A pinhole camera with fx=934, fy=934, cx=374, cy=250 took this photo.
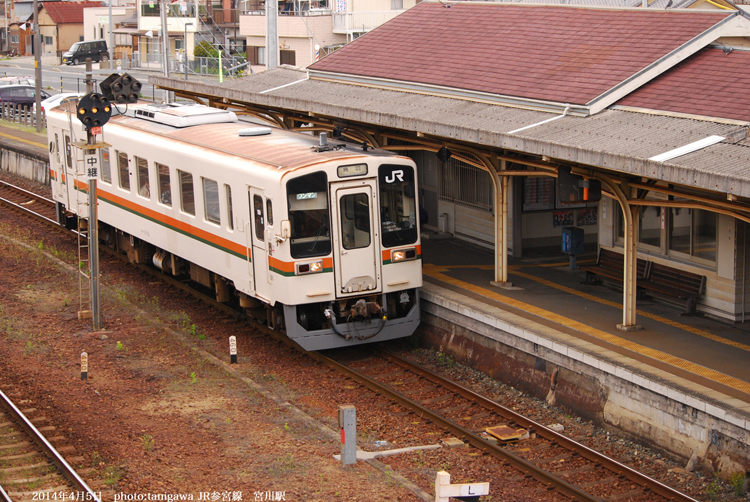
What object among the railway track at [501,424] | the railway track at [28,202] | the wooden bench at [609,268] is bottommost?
the railway track at [501,424]

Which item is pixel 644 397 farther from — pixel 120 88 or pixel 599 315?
pixel 120 88

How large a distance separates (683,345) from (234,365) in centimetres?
543

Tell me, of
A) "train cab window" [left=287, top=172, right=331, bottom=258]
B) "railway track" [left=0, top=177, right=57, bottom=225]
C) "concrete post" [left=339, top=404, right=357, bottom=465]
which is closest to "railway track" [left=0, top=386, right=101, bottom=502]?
"concrete post" [left=339, top=404, right=357, bottom=465]

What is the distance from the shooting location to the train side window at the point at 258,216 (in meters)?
11.5

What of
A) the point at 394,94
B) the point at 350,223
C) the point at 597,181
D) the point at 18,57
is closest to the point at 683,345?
the point at 597,181

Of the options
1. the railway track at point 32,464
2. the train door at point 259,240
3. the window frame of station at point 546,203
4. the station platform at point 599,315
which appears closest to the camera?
the railway track at point 32,464

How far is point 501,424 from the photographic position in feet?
32.7

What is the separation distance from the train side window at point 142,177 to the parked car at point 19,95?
2460 centimetres

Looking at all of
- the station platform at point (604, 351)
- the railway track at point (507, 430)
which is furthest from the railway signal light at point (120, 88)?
the station platform at point (604, 351)

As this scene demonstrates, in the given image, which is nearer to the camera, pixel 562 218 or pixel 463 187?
pixel 562 218

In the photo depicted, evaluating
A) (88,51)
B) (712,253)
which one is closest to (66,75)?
(88,51)

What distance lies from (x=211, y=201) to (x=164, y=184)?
5.42 ft

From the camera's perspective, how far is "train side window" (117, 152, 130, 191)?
15352 millimetres

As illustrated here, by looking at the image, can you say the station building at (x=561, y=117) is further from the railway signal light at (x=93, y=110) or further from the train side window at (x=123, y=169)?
the railway signal light at (x=93, y=110)
